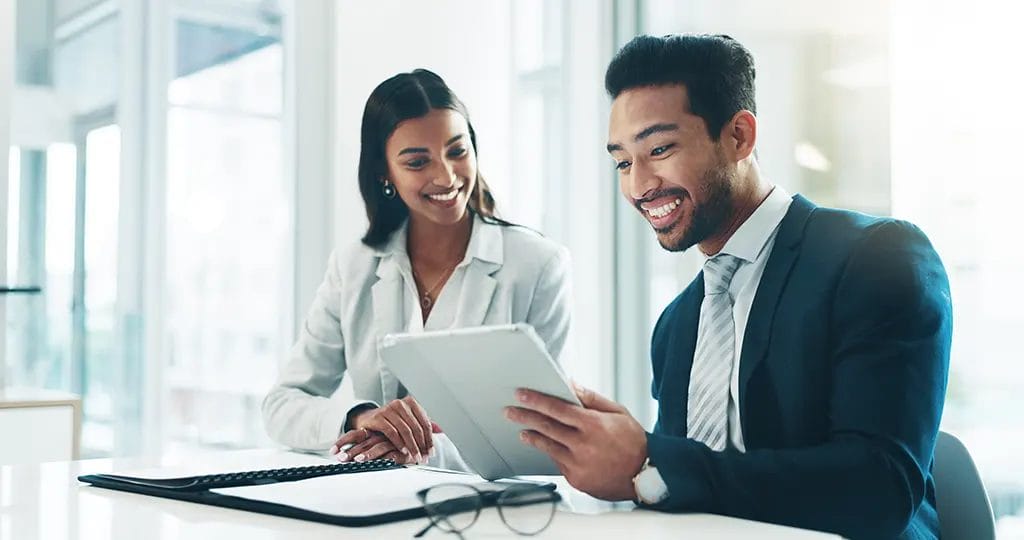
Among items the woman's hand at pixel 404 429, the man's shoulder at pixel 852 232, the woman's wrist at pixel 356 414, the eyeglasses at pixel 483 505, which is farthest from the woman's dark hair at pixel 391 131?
the eyeglasses at pixel 483 505

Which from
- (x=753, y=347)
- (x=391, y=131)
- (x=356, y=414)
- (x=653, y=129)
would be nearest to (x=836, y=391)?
(x=753, y=347)

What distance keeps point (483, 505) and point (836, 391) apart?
524mm

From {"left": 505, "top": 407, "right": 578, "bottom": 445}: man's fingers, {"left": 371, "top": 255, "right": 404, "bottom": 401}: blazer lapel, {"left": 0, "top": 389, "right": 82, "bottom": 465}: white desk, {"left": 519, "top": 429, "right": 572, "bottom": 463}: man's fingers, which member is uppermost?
{"left": 371, "top": 255, "right": 404, "bottom": 401}: blazer lapel

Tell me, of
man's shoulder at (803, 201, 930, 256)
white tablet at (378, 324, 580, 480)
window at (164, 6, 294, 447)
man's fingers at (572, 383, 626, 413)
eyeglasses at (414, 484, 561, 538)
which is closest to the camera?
eyeglasses at (414, 484, 561, 538)

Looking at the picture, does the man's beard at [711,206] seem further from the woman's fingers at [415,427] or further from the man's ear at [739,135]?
the woman's fingers at [415,427]

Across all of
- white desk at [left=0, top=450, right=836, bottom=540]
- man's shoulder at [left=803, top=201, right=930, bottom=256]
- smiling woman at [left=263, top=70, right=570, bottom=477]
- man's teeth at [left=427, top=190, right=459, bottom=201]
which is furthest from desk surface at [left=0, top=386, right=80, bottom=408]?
man's shoulder at [left=803, top=201, right=930, bottom=256]

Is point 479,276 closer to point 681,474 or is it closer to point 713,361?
point 713,361

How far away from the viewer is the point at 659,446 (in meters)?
1.29

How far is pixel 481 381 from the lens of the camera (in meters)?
1.30

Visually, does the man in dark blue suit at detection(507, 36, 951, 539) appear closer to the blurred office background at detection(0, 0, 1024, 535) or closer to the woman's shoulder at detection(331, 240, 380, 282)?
the woman's shoulder at detection(331, 240, 380, 282)

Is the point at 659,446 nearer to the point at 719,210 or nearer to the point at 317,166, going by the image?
the point at 719,210

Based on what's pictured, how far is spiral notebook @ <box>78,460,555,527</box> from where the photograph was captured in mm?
1195

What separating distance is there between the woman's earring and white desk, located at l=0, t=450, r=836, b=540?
120 cm

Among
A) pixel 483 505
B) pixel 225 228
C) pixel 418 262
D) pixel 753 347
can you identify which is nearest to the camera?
pixel 483 505
